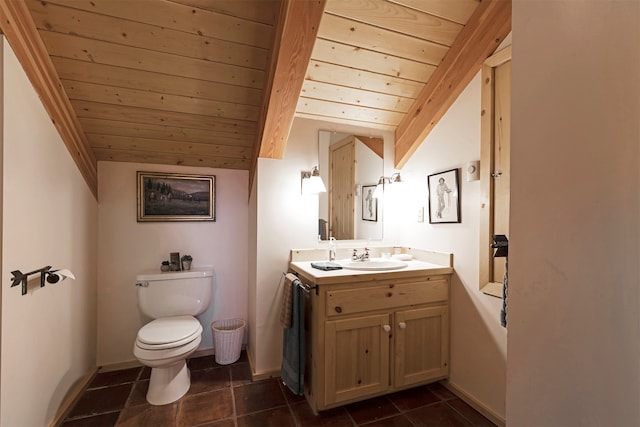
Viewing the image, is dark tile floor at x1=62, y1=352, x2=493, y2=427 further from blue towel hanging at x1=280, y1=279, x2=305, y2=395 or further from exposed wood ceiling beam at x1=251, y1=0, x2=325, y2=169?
exposed wood ceiling beam at x1=251, y1=0, x2=325, y2=169

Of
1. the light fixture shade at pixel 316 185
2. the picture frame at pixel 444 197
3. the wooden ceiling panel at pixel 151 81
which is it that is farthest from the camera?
the light fixture shade at pixel 316 185

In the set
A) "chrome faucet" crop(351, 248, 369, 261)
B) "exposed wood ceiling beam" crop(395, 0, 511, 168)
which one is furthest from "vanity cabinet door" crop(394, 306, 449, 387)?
"exposed wood ceiling beam" crop(395, 0, 511, 168)

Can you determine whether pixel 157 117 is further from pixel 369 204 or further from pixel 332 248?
pixel 369 204

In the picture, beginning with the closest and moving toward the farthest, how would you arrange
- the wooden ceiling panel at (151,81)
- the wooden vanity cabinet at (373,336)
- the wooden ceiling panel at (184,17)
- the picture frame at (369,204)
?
the wooden ceiling panel at (184,17) < the wooden ceiling panel at (151,81) < the wooden vanity cabinet at (373,336) < the picture frame at (369,204)

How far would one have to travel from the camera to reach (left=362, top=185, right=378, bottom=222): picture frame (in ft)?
7.72

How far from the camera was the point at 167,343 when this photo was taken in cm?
173

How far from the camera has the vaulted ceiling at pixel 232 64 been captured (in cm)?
137

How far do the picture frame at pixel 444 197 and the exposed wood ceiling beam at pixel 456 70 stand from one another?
1.26ft

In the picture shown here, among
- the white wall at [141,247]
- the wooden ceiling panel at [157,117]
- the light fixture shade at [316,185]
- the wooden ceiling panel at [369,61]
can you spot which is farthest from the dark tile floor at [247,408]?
the wooden ceiling panel at [369,61]

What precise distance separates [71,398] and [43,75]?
1925 mm

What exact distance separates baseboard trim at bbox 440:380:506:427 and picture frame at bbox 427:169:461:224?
1156mm

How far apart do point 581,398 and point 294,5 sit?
5.16ft

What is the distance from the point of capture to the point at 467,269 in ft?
6.07

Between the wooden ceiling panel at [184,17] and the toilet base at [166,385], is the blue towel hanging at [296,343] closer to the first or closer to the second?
the toilet base at [166,385]
